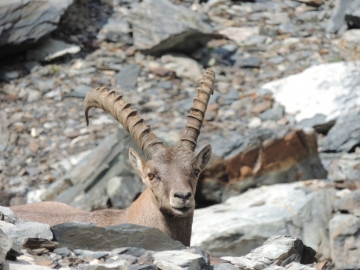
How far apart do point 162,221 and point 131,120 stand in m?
1.34

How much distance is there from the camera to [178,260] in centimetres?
634

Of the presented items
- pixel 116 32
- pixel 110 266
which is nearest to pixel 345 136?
pixel 116 32

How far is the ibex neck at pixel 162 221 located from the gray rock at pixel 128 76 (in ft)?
33.7

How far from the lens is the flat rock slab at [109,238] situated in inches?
270

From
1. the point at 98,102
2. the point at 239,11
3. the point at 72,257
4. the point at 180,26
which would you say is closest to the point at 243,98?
the point at 180,26

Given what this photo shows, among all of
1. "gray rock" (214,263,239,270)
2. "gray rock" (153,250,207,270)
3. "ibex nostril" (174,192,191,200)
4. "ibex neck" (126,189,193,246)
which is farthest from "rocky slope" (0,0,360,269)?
"gray rock" (153,250,207,270)

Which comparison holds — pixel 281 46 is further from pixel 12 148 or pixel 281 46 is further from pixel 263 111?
pixel 12 148

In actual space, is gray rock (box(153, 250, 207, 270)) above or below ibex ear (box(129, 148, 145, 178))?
above

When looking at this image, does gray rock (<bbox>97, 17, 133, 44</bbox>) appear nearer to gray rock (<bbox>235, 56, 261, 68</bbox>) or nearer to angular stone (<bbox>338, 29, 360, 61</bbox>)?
gray rock (<bbox>235, 56, 261, 68</bbox>)

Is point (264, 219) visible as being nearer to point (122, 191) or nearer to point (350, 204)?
point (350, 204)

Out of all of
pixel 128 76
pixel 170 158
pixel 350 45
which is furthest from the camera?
pixel 350 45

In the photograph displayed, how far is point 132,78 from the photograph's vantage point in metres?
19.5

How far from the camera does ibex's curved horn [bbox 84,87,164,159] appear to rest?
922 centimetres

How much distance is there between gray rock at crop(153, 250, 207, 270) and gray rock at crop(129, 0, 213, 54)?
1334 centimetres
